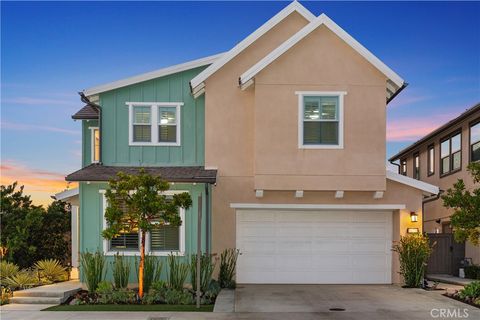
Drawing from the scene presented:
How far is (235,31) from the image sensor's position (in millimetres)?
20984

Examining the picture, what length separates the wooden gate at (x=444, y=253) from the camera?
20391mm

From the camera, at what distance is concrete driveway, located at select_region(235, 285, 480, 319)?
1156 cm

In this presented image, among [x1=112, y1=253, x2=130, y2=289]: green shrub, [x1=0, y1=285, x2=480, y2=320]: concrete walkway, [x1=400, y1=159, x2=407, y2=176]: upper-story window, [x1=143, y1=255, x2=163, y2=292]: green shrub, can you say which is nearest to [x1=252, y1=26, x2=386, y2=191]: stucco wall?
[x1=0, y1=285, x2=480, y2=320]: concrete walkway

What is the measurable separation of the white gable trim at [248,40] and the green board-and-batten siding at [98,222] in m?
Result: 3.14

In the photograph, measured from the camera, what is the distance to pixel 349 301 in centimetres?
1309

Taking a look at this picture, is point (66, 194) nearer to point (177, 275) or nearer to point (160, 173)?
point (160, 173)

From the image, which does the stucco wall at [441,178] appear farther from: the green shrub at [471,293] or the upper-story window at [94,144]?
the upper-story window at [94,144]

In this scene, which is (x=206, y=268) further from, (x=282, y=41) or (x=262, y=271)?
(x=282, y=41)

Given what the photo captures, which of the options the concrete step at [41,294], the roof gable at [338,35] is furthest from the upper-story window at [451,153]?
the concrete step at [41,294]

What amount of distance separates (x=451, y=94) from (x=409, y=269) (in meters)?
10.5

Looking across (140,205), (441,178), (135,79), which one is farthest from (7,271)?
(441,178)

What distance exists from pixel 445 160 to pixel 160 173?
44.4 feet

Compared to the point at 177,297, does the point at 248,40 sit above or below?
above

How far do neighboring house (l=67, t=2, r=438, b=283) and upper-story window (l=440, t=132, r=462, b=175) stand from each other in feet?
21.0
